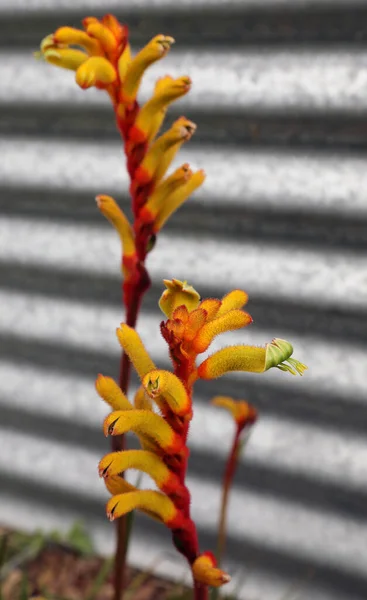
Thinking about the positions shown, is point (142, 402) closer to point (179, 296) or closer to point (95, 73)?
point (179, 296)

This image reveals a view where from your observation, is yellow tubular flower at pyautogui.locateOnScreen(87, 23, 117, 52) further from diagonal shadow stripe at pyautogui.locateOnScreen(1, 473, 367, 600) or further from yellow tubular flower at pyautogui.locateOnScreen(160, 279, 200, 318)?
diagonal shadow stripe at pyautogui.locateOnScreen(1, 473, 367, 600)

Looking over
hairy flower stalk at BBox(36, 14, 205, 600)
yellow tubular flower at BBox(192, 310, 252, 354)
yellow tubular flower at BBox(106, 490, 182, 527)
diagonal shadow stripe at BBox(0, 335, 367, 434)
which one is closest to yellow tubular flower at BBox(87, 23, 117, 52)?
hairy flower stalk at BBox(36, 14, 205, 600)

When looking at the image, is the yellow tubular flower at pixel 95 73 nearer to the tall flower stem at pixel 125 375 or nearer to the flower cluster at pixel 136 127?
the flower cluster at pixel 136 127

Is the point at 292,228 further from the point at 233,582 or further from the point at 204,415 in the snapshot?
the point at 233,582

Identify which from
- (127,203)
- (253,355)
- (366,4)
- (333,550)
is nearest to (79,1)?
(127,203)

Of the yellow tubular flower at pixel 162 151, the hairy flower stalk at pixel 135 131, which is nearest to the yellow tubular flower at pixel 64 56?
the hairy flower stalk at pixel 135 131

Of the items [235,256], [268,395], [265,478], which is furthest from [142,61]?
[265,478]
